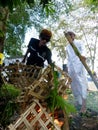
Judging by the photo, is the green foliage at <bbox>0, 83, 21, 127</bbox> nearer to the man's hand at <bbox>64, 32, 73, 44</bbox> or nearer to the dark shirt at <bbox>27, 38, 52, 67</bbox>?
the dark shirt at <bbox>27, 38, 52, 67</bbox>

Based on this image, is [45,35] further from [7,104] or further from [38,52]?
[7,104]

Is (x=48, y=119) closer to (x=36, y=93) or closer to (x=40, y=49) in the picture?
(x=36, y=93)

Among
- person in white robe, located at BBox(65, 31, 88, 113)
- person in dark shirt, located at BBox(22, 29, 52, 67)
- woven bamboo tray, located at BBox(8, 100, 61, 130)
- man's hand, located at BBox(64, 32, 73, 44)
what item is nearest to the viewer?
woven bamboo tray, located at BBox(8, 100, 61, 130)

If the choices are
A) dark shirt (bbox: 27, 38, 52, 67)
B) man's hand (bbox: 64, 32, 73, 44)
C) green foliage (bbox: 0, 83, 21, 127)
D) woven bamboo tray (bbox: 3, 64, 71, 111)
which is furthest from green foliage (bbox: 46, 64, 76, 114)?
man's hand (bbox: 64, 32, 73, 44)

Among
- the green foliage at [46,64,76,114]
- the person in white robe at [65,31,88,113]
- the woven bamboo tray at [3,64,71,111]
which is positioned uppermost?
the woven bamboo tray at [3,64,71,111]

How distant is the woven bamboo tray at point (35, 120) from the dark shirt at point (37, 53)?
247 cm

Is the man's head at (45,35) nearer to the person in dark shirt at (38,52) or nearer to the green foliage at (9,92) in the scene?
the person in dark shirt at (38,52)

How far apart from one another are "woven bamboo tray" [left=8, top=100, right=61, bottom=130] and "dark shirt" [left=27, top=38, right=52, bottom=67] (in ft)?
8.10

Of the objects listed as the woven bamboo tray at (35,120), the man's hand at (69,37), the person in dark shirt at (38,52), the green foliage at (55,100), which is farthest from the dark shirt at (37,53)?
the woven bamboo tray at (35,120)

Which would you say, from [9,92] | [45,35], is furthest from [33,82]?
[45,35]

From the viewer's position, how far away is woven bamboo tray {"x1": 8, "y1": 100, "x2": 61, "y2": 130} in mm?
2777

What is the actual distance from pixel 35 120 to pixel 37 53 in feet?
8.74

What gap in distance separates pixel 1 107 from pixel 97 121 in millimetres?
2843

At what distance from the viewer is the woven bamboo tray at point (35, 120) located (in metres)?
2.78
